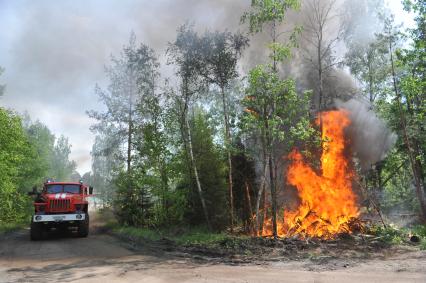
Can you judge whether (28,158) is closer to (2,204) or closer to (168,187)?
(2,204)

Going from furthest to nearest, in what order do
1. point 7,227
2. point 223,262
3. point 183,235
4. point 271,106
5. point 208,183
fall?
point 7,227
point 208,183
point 183,235
point 271,106
point 223,262

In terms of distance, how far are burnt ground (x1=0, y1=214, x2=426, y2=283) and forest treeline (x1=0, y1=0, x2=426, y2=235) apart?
114 inches

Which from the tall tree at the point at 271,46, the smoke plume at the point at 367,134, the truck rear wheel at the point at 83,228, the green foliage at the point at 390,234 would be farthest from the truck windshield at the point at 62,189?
the green foliage at the point at 390,234

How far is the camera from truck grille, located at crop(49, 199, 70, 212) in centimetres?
1930

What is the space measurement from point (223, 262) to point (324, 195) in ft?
24.3

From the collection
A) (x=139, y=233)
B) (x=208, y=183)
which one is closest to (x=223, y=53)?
(x=208, y=183)

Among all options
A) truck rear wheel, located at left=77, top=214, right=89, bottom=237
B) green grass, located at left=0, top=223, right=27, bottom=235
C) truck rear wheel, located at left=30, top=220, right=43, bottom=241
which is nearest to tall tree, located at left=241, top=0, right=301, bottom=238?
truck rear wheel, located at left=77, top=214, right=89, bottom=237

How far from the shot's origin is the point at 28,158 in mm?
32594

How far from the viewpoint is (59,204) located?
63.7 feet

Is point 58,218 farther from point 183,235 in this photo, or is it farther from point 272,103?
point 272,103

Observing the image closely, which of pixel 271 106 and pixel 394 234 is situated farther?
pixel 271 106

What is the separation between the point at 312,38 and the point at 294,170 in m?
11.8

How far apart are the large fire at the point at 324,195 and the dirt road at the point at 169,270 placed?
4577 mm

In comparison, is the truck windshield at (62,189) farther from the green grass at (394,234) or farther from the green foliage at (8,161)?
the green grass at (394,234)
